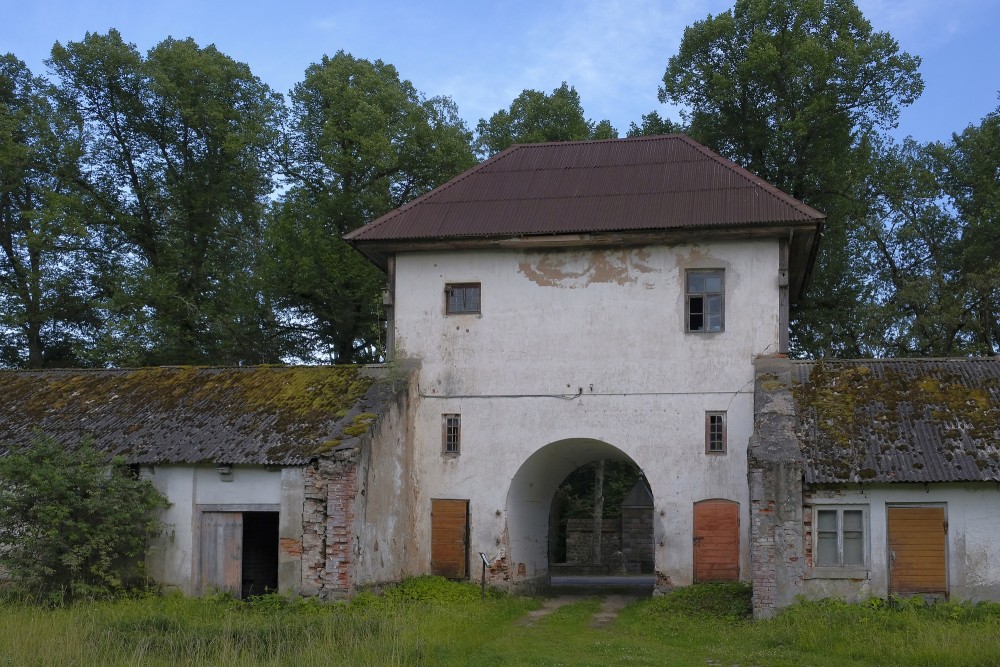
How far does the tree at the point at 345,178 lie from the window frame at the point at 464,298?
951cm

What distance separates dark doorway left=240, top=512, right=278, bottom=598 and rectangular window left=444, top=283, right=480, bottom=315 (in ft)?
19.2

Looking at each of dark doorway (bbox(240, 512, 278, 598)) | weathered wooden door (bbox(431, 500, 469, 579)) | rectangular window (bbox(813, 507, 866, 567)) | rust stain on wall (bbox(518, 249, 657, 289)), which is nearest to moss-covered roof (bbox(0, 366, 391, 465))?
dark doorway (bbox(240, 512, 278, 598))

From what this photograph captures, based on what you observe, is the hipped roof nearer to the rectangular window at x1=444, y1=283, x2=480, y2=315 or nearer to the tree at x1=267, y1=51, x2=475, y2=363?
the rectangular window at x1=444, y1=283, x2=480, y2=315

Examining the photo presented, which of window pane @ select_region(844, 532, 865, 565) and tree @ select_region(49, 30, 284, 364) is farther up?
tree @ select_region(49, 30, 284, 364)

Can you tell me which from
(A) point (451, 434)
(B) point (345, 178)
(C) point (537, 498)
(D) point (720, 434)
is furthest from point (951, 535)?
(B) point (345, 178)

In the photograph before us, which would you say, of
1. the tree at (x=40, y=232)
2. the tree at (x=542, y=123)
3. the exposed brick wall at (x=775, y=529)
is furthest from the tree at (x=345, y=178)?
the exposed brick wall at (x=775, y=529)

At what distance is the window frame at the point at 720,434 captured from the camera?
21.8m

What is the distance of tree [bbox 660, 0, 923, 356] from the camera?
32.3 metres

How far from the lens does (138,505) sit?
20641 millimetres

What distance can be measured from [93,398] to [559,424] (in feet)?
33.7

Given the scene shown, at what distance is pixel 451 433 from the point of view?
76.4ft

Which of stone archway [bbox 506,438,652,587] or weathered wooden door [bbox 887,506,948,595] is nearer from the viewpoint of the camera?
weathered wooden door [bbox 887,506,948,595]

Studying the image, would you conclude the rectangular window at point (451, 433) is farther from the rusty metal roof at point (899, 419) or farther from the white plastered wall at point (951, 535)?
the white plastered wall at point (951, 535)

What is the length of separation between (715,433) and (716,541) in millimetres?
2116
